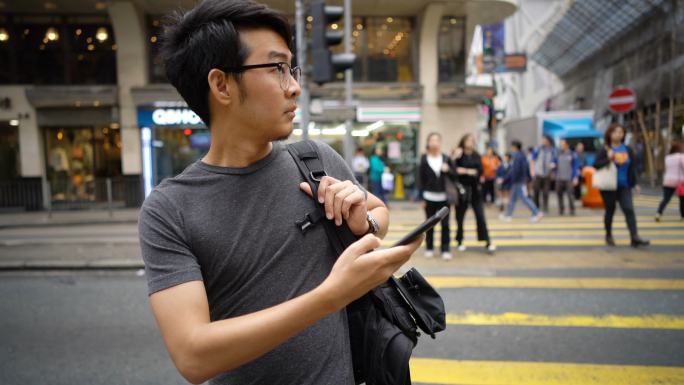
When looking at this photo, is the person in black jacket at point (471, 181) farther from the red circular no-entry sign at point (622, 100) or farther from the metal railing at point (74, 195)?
the metal railing at point (74, 195)

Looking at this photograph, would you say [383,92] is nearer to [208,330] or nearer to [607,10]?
[607,10]

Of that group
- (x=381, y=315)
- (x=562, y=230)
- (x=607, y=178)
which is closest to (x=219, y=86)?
(x=381, y=315)

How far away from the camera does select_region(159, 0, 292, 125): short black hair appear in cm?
125

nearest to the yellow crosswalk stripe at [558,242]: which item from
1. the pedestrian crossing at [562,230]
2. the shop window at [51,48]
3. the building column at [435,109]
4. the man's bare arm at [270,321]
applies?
the pedestrian crossing at [562,230]

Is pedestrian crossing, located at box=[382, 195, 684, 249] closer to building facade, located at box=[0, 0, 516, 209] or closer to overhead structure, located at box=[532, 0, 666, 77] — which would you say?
building facade, located at box=[0, 0, 516, 209]

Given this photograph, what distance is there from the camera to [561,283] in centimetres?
581

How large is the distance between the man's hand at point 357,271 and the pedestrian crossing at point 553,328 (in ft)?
9.01

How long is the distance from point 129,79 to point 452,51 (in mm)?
11606

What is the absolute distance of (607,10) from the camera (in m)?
24.3

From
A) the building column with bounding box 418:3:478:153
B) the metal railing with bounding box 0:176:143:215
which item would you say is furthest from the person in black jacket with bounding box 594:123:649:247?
the metal railing with bounding box 0:176:143:215

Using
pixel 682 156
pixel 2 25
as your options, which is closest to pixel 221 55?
pixel 682 156

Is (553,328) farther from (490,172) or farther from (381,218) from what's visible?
(490,172)

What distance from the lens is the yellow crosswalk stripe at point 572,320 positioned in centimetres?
444

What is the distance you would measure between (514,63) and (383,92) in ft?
71.6
